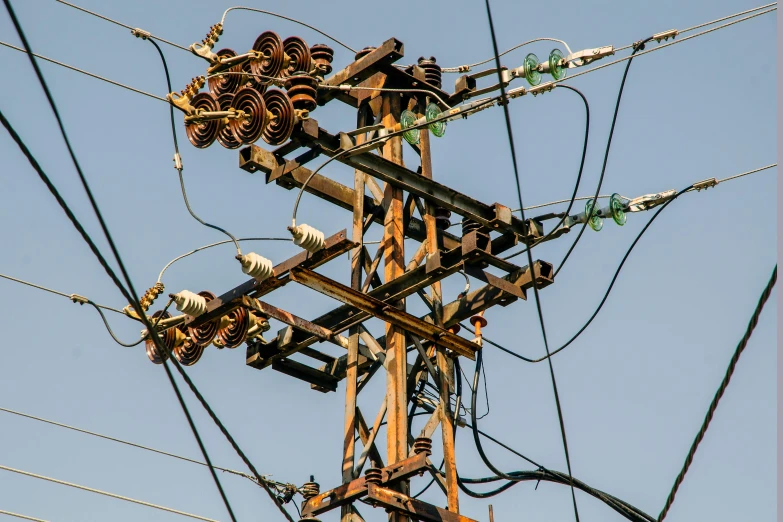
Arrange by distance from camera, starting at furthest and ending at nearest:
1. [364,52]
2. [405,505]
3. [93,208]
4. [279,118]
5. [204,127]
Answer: [364,52], [204,127], [279,118], [405,505], [93,208]

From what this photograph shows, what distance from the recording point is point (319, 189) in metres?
12.8

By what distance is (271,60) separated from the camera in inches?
499

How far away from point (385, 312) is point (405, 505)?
1679mm

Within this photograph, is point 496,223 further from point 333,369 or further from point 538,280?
point 333,369

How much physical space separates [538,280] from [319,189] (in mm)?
2083

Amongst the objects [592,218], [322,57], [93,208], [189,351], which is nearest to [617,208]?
[592,218]

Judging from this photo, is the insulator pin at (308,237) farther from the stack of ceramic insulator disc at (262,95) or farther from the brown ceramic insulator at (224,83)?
the brown ceramic insulator at (224,83)

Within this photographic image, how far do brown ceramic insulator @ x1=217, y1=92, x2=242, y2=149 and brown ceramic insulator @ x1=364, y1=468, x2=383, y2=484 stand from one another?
2.91 metres

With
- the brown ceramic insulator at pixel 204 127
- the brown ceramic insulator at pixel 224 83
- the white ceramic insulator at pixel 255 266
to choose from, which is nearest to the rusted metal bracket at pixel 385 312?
the white ceramic insulator at pixel 255 266

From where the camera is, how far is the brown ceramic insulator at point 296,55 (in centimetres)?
1278

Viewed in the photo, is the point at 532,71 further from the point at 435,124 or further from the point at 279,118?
the point at 279,118

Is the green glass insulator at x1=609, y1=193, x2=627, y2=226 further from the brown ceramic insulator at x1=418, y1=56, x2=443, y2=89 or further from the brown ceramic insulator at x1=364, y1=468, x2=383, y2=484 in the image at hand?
the brown ceramic insulator at x1=364, y1=468, x2=383, y2=484

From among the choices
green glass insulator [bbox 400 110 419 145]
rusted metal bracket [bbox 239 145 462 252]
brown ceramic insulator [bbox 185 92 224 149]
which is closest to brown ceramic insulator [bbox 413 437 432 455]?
rusted metal bracket [bbox 239 145 462 252]

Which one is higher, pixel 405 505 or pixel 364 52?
pixel 364 52
